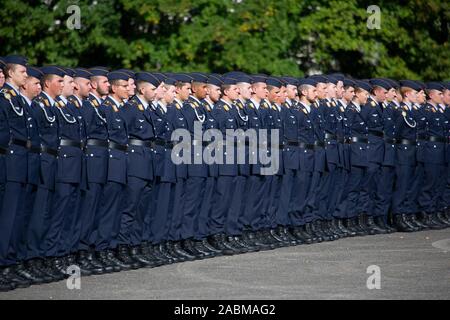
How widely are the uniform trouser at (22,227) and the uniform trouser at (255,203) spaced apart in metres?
3.89

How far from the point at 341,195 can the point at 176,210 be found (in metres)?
3.67

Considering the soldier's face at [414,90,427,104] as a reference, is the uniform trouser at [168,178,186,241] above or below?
below

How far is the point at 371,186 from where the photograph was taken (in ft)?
58.3

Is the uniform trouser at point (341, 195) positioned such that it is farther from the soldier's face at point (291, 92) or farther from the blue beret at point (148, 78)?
the blue beret at point (148, 78)

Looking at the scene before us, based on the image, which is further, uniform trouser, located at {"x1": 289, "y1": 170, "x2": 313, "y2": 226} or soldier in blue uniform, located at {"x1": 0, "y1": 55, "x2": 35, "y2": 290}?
Answer: uniform trouser, located at {"x1": 289, "y1": 170, "x2": 313, "y2": 226}

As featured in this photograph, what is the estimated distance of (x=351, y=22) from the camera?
2598cm

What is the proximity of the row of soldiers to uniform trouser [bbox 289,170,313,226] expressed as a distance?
0.07ft

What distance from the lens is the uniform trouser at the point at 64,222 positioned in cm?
1220

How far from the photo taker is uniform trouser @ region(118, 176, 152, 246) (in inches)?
523

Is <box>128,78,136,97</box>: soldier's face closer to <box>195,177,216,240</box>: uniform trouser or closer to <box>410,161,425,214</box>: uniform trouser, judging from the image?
<box>195,177,216,240</box>: uniform trouser

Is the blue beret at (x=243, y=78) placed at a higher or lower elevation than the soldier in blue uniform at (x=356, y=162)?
A: higher

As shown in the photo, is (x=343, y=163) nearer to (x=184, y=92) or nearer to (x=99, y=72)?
(x=184, y=92)

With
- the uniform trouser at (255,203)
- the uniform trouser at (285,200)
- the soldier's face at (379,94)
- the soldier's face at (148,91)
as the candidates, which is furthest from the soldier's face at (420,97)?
the soldier's face at (148,91)

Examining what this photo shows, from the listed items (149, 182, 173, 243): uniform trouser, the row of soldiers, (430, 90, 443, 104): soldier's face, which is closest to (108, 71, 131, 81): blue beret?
the row of soldiers
